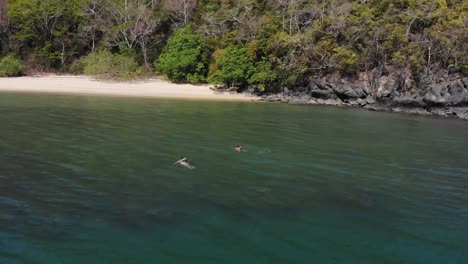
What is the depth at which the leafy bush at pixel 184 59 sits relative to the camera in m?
48.2

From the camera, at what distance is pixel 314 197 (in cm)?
1197

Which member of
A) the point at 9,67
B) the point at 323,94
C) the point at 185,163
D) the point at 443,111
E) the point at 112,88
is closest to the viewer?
the point at 185,163

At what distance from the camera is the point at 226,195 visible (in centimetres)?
1183

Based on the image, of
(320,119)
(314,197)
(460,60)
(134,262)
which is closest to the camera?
(134,262)

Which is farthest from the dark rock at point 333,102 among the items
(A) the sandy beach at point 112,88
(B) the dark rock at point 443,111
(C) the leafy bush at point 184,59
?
(C) the leafy bush at point 184,59

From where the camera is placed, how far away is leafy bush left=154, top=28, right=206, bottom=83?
48156 mm

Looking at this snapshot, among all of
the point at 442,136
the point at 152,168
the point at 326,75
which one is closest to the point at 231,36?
the point at 326,75

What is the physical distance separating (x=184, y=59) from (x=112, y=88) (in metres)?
8.79

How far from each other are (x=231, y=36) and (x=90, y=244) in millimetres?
42456

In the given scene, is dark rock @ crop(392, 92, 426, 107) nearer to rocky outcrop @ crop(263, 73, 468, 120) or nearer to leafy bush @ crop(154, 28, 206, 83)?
rocky outcrop @ crop(263, 73, 468, 120)

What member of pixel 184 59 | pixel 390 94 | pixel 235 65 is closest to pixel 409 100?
pixel 390 94

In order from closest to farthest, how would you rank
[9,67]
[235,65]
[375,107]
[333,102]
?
[375,107] < [333,102] < [235,65] < [9,67]

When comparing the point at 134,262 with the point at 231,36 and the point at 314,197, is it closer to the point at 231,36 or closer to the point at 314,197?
the point at 314,197

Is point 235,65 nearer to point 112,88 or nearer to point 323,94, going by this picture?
point 323,94
